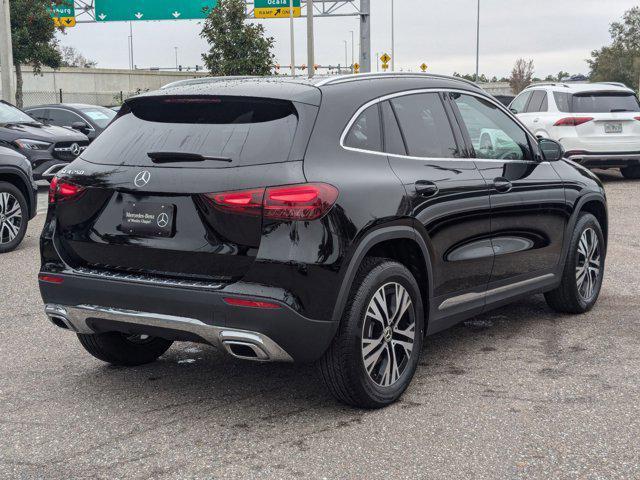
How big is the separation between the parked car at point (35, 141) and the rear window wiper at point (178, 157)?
11519 millimetres

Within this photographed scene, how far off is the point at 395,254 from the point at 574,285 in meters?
2.20

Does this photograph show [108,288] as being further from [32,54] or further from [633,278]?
[32,54]

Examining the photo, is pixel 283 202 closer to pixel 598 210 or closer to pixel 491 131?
pixel 491 131

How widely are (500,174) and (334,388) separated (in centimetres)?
189

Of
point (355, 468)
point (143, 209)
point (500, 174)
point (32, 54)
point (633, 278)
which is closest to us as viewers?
point (355, 468)

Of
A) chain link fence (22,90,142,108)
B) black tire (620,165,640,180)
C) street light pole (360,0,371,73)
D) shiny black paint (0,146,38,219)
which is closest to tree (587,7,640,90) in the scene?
chain link fence (22,90,142,108)

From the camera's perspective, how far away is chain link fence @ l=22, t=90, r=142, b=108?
1973 inches

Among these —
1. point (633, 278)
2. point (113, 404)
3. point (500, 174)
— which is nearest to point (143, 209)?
point (113, 404)

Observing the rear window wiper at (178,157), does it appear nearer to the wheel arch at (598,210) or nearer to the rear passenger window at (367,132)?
the rear passenger window at (367,132)

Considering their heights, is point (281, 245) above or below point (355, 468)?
above

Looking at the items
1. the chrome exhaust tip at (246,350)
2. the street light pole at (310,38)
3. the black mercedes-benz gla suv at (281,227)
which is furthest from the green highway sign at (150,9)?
the chrome exhaust tip at (246,350)

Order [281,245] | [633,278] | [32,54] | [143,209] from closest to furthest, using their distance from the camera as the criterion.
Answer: [281,245], [143,209], [633,278], [32,54]

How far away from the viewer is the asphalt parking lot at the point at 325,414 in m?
4.07

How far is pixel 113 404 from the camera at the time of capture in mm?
4930
